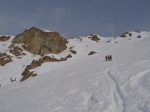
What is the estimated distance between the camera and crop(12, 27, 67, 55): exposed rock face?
83625 millimetres

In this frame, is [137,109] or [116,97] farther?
[116,97]

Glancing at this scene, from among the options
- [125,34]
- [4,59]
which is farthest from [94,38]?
[4,59]

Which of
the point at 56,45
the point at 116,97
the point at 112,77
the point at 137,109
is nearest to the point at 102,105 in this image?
the point at 116,97

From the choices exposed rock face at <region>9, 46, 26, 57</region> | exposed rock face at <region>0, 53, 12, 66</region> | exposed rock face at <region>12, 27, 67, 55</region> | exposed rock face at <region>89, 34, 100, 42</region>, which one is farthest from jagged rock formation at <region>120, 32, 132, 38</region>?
exposed rock face at <region>0, 53, 12, 66</region>

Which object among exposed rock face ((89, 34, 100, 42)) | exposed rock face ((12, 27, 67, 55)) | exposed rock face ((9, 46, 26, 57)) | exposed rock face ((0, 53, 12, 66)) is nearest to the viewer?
exposed rock face ((0, 53, 12, 66))

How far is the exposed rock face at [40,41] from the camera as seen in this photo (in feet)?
274

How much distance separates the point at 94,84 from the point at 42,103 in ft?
17.1

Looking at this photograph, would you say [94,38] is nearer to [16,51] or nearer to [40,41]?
[40,41]

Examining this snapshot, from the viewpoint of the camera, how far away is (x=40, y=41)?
86250 mm

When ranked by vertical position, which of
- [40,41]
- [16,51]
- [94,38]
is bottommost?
[16,51]

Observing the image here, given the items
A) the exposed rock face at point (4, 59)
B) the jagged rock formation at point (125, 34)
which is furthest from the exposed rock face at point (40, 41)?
the jagged rock formation at point (125, 34)

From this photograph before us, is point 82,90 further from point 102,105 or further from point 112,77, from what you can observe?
point 102,105

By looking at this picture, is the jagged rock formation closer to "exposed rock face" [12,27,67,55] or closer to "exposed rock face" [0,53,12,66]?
"exposed rock face" [12,27,67,55]

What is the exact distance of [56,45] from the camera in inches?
3332
